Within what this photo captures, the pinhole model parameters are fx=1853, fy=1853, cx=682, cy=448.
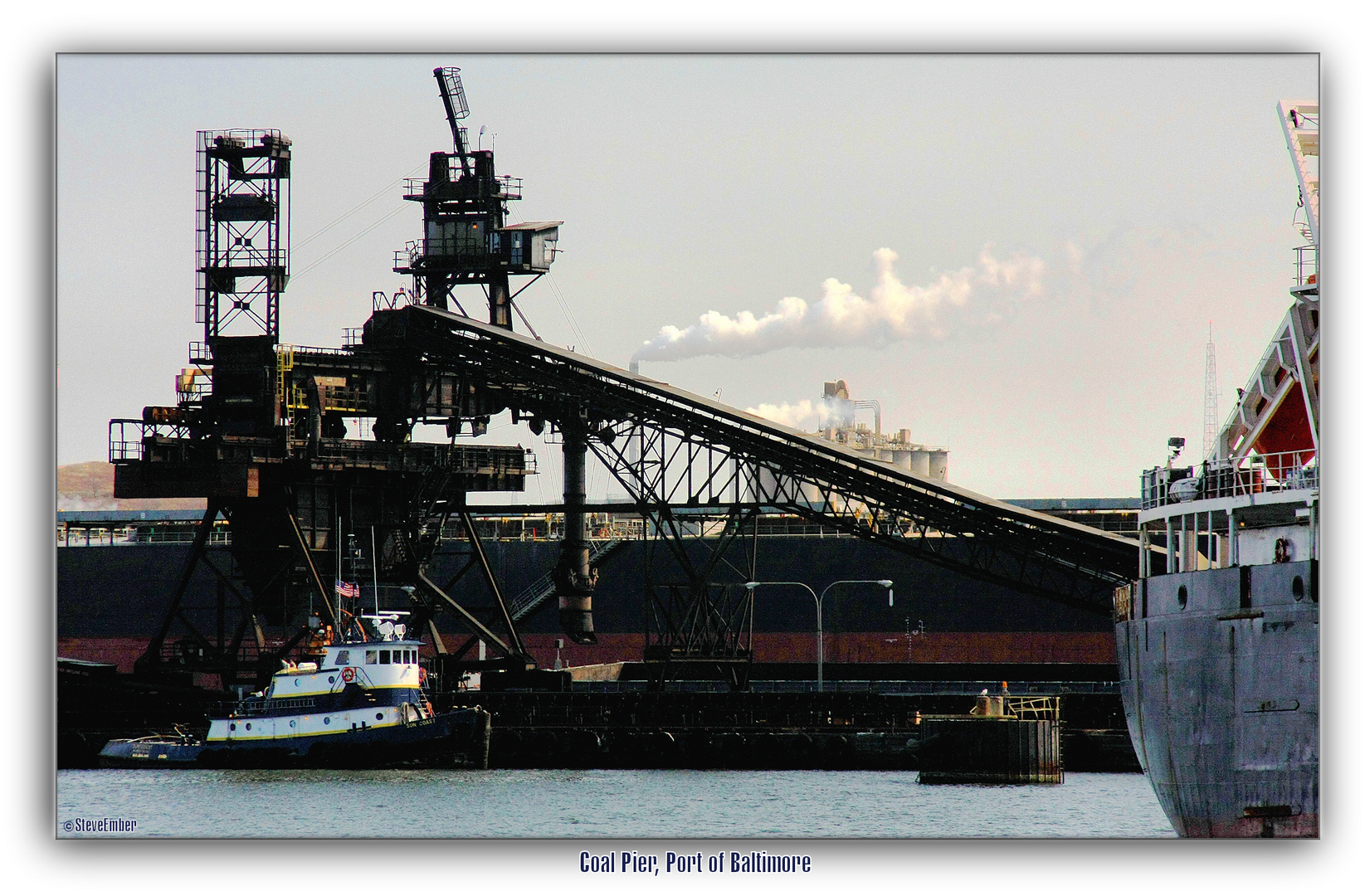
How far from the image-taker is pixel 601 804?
153 feet

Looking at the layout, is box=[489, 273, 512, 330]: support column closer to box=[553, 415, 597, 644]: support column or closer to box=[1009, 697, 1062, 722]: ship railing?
box=[553, 415, 597, 644]: support column

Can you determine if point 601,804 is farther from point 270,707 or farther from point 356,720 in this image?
point 270,707

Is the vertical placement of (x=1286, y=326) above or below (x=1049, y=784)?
above

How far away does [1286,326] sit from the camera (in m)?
37.9

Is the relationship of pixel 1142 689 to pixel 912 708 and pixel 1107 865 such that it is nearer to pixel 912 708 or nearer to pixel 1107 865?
pixel 1107 865

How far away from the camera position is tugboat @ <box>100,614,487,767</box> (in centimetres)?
5491

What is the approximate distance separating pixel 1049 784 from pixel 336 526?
2488cm
